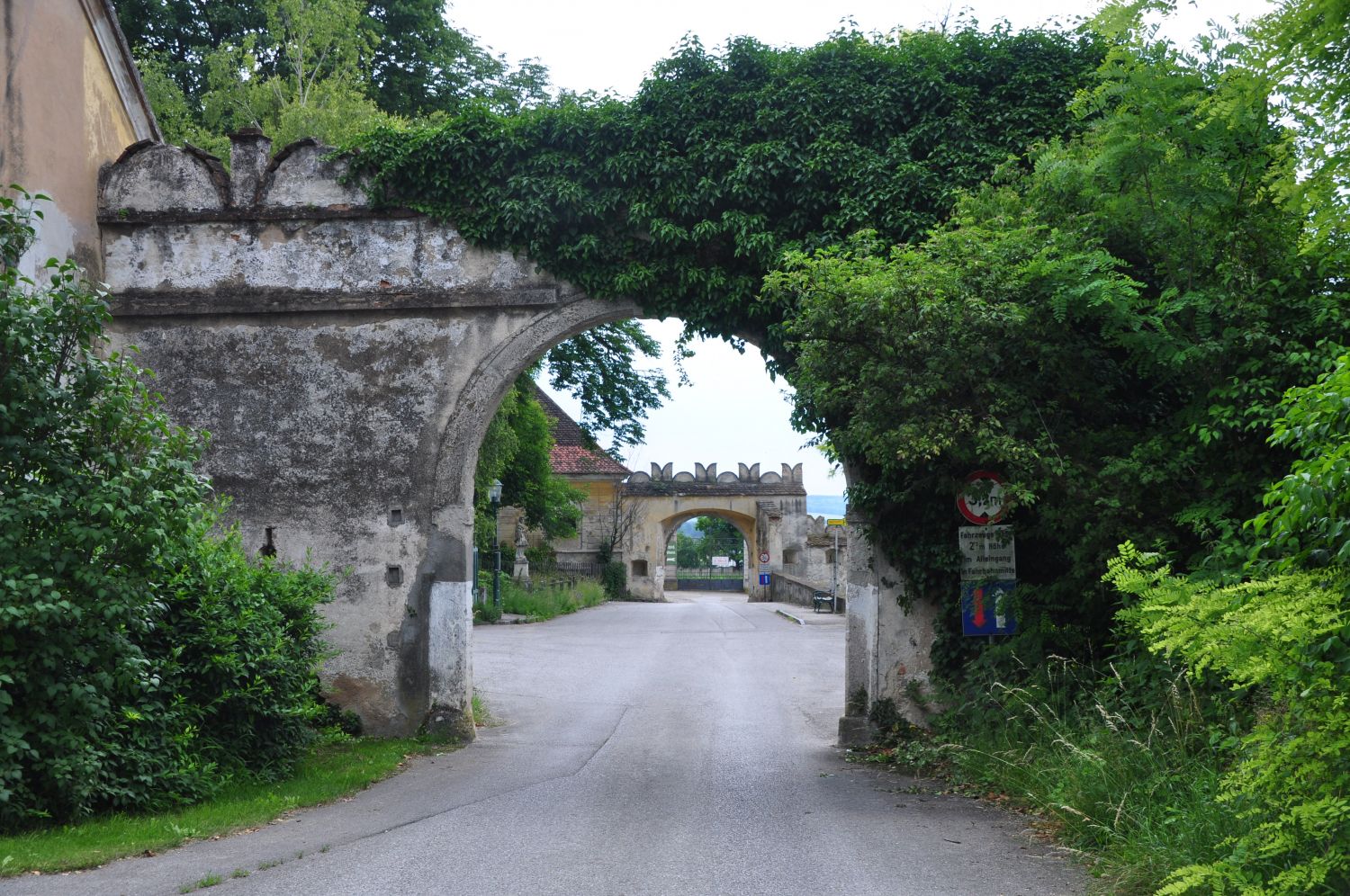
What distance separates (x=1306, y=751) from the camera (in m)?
4.75

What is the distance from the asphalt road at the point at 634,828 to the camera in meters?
6.28

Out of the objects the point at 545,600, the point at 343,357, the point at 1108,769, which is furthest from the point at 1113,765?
the point at 545,600

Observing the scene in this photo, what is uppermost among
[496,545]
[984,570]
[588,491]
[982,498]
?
[588,491]

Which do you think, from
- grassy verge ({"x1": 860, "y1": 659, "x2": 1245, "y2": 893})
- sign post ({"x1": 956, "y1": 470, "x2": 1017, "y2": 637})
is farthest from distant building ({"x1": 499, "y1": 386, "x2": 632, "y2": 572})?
grassy verge ({"x1": 860, "y1": 659, "x2": 1245, "y2": 893})

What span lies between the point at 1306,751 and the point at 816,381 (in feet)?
16.9

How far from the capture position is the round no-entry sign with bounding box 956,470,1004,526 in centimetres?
981

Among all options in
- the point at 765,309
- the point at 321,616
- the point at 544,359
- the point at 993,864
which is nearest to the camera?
the point at 993,864

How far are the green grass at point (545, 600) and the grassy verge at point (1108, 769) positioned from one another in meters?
21.9

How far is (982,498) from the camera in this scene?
32.2 ft

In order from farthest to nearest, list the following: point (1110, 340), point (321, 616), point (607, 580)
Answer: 1. point (607, 580)
2. point (321, 616)
3. point (1110, 340)

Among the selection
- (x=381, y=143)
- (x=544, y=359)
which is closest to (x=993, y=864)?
(x=381, y=143)

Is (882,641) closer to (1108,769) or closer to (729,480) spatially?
(1108,769)

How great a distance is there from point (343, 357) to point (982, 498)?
646 cm

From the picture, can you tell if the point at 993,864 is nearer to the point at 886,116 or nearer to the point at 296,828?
the point at 296,828
